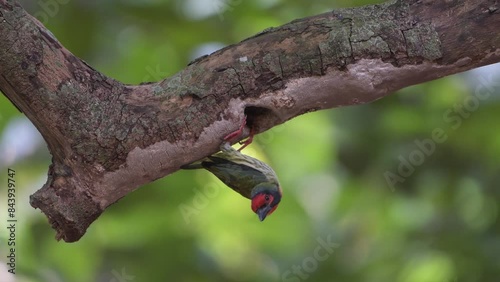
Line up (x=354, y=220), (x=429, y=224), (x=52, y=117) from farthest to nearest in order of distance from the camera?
1. (x=354, y=220)
2. (x=429, y=224)
3. (x=52, y=117)

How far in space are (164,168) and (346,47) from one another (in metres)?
0.57

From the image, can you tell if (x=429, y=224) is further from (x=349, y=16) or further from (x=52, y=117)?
(x=52, y=117)

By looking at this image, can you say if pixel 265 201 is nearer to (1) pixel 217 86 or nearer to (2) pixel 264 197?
(2) pixel 264 197

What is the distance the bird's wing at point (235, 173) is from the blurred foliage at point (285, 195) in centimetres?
113

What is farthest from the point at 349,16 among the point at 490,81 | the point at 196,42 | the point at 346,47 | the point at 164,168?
the point at 490,81

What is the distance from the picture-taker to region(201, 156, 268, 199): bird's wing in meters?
2.02

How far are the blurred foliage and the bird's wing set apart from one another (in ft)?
3.71

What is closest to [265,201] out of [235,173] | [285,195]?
[235,173]

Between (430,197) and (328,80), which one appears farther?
(430,197)

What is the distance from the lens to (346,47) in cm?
188

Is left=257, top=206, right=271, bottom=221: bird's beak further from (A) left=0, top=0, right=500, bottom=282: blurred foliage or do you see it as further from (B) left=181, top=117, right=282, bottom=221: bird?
(A) left=0, top=0, right=500, bottom=282: blurred foliage

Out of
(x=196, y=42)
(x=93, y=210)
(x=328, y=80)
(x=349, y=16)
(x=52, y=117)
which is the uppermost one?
(x=196, y=42)

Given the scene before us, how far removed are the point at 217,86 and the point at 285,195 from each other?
5.41 feet

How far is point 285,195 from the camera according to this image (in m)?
3.48
